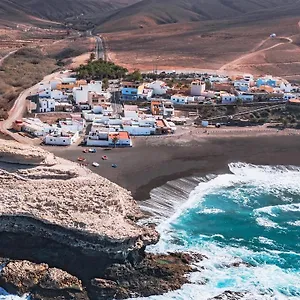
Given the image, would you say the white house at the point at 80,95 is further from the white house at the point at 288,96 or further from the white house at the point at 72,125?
the white house at the point at 288,96

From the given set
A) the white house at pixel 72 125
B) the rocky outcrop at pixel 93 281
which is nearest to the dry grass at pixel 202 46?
the white house at pixel 72 125

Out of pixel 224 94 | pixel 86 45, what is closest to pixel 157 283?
pixel 224 94

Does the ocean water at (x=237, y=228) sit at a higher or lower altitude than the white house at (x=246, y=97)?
lower

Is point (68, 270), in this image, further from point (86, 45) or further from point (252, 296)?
point (86, 45)

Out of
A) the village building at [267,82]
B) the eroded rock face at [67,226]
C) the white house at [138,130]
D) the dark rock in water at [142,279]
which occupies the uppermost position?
the village building at [267,82]

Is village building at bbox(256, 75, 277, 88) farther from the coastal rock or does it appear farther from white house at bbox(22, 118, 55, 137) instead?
the coastal rock

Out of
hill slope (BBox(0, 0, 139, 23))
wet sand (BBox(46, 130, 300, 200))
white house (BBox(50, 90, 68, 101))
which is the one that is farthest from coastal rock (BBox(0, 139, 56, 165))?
hill slope (BBox(0, 0, 139, 23))

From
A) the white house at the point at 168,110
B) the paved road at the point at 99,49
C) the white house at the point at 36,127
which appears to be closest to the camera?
the white house at the point at 36,127

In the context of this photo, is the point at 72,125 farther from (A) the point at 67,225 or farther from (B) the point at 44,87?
(A) the point at 67,225

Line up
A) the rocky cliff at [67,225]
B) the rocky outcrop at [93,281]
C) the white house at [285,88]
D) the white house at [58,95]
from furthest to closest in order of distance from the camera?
the white house at [285,88] < the white house at [58,95] < the rocky cliff at [67,225] < the rocky outcrop at [93,281]
